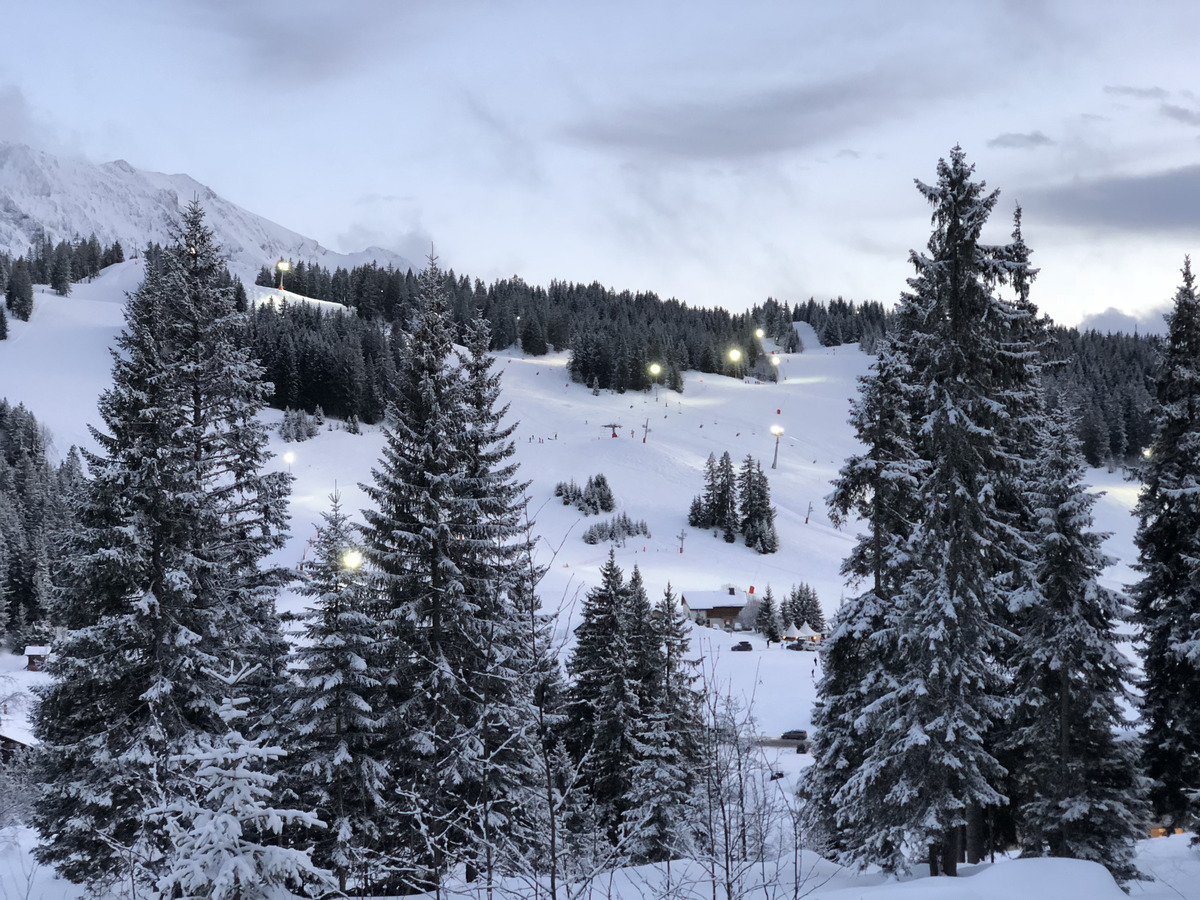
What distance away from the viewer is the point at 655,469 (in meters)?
92.8

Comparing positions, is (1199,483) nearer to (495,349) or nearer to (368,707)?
(368,707)

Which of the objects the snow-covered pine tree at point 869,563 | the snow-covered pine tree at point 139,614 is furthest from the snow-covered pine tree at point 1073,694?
the snow-covered pine tree at point 139,614

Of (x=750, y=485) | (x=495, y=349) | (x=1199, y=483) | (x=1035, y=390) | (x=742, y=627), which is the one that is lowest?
(x=742, y=627)

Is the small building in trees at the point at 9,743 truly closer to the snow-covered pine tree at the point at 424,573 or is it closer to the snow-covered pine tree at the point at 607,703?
the snow-covered pine tree at the point at 607,703

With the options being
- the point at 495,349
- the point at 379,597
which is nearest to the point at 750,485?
the point at 379,597

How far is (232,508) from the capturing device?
711 inches

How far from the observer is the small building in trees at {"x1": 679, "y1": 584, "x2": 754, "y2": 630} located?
203ft

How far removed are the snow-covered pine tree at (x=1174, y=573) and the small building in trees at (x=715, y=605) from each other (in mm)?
42217

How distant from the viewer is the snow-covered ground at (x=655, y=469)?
46.6 metres

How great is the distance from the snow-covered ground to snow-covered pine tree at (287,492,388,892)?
5225mm

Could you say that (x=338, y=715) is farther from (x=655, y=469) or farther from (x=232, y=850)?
(x=655, y=469)

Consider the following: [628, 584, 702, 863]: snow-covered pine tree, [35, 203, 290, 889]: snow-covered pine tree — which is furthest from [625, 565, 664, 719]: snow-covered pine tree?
[35, 203, 290, 889]: snow-covered pine tree

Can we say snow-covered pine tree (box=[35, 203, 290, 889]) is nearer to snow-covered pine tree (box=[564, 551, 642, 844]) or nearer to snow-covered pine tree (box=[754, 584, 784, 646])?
snow-covered pine tree (box=[564, 551, 642, 844])

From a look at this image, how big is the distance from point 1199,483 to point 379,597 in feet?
64.3
